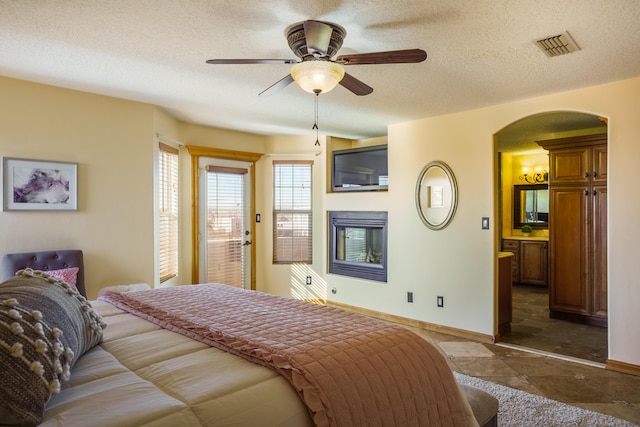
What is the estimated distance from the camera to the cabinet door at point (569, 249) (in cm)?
471

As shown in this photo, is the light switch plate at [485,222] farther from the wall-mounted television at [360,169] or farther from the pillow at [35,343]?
the pillow at [35,343]

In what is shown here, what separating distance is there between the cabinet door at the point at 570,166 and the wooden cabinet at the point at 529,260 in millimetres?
2186

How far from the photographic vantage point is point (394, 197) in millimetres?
4938

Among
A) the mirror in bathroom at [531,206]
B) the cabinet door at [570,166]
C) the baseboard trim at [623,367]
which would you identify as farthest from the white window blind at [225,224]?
the mirror in bathroom at [531,206]

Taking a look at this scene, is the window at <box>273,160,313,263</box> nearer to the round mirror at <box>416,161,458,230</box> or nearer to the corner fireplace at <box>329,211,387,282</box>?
the corner fireplace at <box>329,211,387,282</box>

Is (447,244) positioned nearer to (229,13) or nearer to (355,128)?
(355,128)

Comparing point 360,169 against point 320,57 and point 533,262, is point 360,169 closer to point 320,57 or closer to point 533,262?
point 320,57

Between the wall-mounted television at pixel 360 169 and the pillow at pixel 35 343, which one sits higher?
the wall-mounted television at pixel 360 169

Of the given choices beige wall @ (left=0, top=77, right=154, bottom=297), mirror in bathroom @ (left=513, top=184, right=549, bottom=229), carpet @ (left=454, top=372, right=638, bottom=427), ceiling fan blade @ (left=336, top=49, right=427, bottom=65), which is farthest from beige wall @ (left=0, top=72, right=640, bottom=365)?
mirror in bathroom @ (left=513, top=184, right=549, bottom=229)

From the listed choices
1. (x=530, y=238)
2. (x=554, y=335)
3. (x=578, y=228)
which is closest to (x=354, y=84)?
(x=554, y=335)

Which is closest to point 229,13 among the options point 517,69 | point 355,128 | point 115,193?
point 517,69

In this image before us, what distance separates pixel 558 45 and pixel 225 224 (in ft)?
13.7

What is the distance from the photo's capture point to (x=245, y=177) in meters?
5.65

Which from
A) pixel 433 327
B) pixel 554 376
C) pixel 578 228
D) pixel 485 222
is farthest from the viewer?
pixel 578 228
